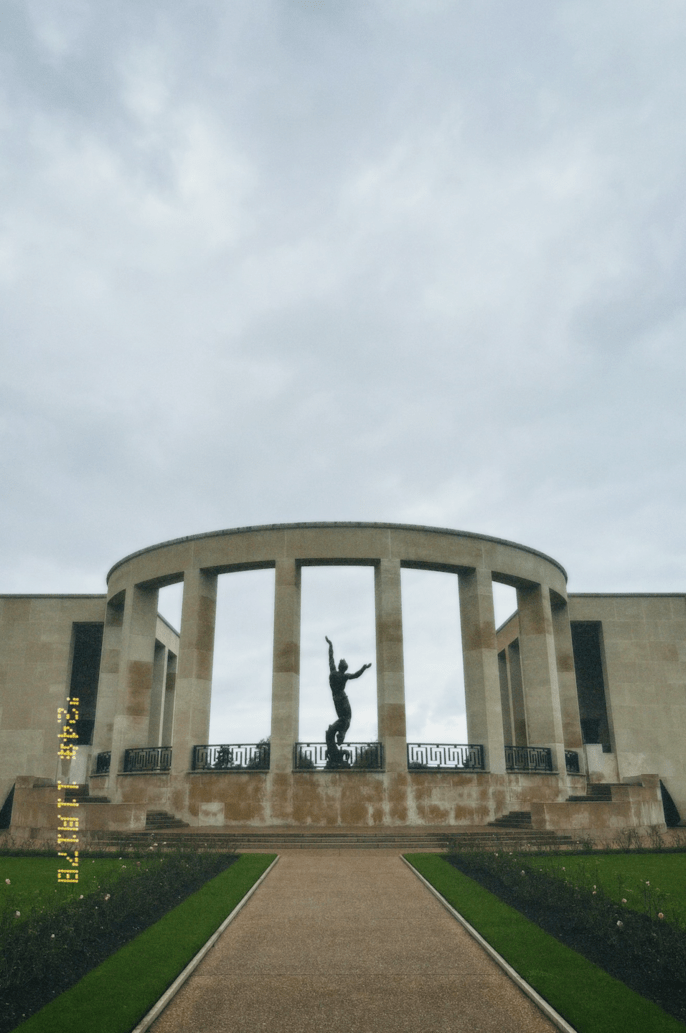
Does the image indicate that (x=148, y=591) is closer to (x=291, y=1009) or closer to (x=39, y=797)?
(x=39, y=797)

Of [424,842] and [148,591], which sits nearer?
[424,842]

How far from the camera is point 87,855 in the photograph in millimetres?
16203

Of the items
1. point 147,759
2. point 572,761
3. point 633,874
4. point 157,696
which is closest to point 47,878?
point 633,874

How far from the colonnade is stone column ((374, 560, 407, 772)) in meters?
0.04

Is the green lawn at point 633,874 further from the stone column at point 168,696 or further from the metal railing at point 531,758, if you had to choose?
the stone column at point 168,696

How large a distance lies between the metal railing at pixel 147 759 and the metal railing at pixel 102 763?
1.84 metres

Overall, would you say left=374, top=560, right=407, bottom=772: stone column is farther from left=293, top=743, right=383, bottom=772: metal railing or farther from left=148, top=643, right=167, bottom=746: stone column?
left=148, top=643, right=167, bottom=746: stone column

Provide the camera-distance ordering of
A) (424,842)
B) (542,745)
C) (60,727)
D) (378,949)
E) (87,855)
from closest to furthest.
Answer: (378,949) < (87,855) < (424,842) < (542,745) < (60,727)

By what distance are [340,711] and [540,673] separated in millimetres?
8676

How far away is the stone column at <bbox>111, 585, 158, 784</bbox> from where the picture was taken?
28.1m

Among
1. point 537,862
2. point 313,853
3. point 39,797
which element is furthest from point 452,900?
point 39,797

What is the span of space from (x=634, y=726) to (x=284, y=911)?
26.4 metres

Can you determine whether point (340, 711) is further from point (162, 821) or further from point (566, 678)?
point (566, 678)

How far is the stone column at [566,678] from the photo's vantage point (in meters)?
31.3
